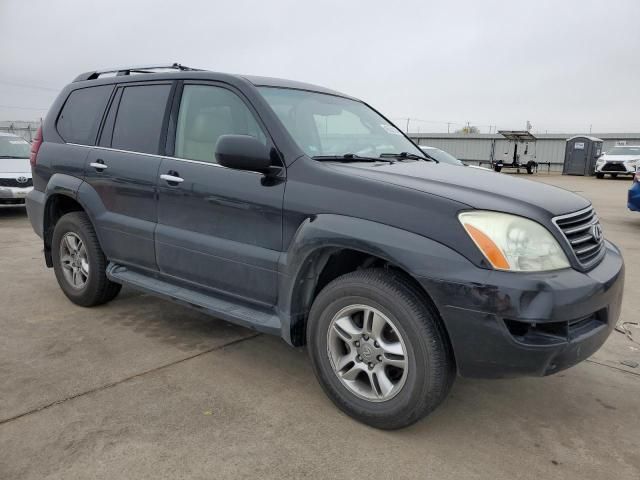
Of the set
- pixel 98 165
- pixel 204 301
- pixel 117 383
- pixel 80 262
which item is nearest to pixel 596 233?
pixel 204 301

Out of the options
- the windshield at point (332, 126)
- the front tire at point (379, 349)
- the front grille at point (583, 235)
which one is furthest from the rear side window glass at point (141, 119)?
the front grille at point (583, 235)

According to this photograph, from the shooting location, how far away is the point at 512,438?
260cm

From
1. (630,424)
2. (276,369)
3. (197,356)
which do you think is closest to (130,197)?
(197,356)

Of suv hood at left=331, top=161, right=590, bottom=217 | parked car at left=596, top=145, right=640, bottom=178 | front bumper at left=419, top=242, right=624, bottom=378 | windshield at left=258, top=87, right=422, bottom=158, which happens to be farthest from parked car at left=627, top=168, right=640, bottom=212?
parked car at left=596, top=145, right=640, bottom=178

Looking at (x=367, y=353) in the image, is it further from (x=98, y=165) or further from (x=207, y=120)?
(x=98, y=165)

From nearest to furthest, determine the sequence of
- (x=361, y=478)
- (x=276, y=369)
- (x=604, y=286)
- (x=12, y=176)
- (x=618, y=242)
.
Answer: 1. (x=361, y=478)
2. (x=604, y=286)
3. (x=276, y=369)
4. (x=618, y=242)
5. (x=12, y=176)

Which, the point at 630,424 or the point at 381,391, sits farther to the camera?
the point at 630,424

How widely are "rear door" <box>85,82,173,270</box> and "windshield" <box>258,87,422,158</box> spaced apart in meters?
0.91

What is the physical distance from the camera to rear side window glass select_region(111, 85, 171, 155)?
3615 mm

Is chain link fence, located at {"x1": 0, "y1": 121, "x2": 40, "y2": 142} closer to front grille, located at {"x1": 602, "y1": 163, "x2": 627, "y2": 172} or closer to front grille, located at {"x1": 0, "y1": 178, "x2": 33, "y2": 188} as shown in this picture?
front grille, located at {"x1": 0, "y1": 178, "x2": 33, "y2": 188}

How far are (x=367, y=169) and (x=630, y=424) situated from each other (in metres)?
1.93

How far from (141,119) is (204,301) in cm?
144

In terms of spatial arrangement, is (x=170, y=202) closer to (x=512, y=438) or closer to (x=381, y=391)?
(x=381, y=391)

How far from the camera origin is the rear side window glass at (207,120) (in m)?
3.19
